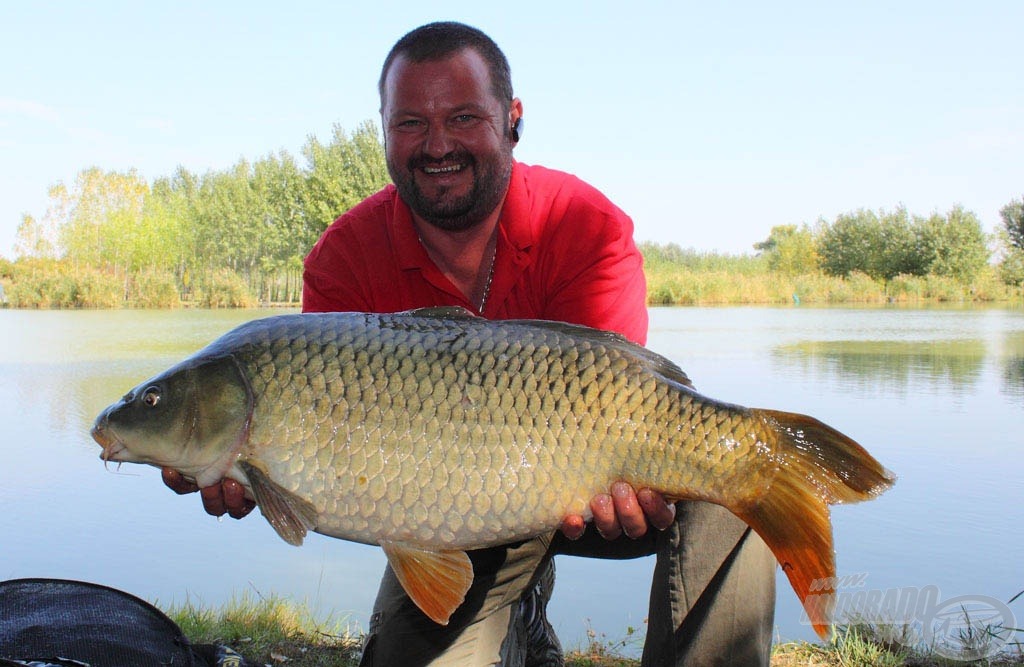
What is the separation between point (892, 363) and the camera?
662cm

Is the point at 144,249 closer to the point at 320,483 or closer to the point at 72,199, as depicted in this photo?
the point at 72,199

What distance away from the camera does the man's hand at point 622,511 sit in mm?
1225

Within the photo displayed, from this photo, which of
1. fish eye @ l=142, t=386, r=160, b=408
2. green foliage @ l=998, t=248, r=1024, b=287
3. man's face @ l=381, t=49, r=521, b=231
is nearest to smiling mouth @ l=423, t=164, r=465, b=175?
man's face @ l=381, t=49, r=521, b=231

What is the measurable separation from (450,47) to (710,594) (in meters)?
1.13

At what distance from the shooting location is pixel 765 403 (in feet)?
15.9

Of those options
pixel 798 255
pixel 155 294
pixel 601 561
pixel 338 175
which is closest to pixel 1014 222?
pixel 798 255

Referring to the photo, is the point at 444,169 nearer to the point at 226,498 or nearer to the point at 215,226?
the point at 226,498

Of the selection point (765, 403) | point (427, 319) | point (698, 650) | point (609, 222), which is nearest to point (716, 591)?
point (698, 650)

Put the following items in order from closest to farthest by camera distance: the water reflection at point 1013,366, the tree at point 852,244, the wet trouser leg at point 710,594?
the wet trouser leg at point 710,594 → the water reflection at point 1013,366 → the tree at point 852,244

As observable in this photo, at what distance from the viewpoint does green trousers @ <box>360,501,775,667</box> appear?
1.39 m

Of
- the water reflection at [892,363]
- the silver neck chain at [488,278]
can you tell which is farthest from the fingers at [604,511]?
the water reflection at [892,363]

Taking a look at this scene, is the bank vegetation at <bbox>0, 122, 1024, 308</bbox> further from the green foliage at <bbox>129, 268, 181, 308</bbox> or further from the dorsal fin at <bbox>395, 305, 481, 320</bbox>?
the dorsal fin at <bbox>395, 305, 481, 320</bbox>

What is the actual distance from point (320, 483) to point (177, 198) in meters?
27.2

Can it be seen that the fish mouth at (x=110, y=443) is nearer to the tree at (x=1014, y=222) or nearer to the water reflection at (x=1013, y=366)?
the water reflection at (x=1013, y=366)
